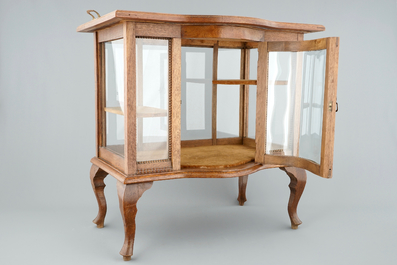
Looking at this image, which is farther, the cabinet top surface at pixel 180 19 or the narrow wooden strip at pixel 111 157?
the narrow wooden strip at pixel 111 157

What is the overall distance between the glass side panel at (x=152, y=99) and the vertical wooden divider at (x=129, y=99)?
6 cm

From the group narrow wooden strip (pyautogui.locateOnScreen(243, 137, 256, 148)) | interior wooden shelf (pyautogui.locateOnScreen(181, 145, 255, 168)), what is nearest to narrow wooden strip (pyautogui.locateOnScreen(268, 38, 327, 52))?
interior wooden shelf (pyautogui.locateOnScreen(181, 145, 255, 168))

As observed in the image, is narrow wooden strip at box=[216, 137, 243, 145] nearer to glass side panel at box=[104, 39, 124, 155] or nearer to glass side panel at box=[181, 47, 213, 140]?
glass side panel at box=[181, 47, 213, 140]

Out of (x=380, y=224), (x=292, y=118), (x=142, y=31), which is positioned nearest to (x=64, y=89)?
(x=142, y=31)

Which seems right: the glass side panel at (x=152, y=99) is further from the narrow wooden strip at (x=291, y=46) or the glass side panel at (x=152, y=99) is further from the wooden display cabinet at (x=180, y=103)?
the narrow wooden strip at (x=291, y=46)

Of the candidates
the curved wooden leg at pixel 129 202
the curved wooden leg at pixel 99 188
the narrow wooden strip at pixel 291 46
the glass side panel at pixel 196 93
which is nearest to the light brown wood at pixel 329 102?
the narrow wooden strip at pixel 291 46

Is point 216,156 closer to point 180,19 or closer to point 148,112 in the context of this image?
point 148,112

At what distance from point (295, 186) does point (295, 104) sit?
0.77m

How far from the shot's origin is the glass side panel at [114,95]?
3.35 m

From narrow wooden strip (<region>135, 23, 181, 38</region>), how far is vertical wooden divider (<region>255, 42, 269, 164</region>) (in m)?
0.67

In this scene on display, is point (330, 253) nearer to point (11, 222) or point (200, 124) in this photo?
point (200, 124)

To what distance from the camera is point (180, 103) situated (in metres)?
3.34

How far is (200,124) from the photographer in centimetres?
442

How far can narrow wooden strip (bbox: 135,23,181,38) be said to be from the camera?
3127mm
